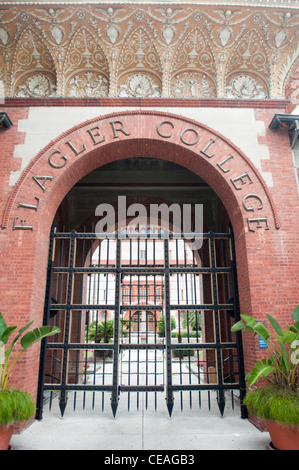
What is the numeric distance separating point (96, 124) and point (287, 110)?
14.7 feet

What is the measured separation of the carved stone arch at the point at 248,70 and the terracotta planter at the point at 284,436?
685 cm

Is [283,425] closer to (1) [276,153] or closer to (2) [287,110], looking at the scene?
(1) [276,153]

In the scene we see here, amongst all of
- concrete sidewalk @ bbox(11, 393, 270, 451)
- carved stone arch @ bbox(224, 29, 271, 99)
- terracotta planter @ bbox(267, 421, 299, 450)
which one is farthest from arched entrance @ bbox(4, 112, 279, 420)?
terracotta planter @ bbox(267, 421, 299, 450)

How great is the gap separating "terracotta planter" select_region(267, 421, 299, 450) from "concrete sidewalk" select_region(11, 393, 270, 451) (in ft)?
1.06

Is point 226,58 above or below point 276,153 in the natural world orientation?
above

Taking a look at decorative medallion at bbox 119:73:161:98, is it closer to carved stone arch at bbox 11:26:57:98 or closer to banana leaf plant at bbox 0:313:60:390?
carved stone arch at bbox 11:26:57:98

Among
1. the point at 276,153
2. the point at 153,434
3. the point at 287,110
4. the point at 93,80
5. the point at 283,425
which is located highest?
the point at 93,80

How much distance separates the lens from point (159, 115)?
289 inches

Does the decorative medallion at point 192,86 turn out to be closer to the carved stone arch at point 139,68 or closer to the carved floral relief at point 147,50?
the carved floral relief at point 147,50

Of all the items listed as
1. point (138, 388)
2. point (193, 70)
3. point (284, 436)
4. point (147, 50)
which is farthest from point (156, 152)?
point (284, 436)

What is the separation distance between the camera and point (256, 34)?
7.52 meters

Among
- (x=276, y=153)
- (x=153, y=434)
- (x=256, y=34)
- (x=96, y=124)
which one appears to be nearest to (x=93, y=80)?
(x=96, y=124)

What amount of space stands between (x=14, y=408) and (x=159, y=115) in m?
6.27

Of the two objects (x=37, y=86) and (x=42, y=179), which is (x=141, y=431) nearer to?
(x=42, y=179)
